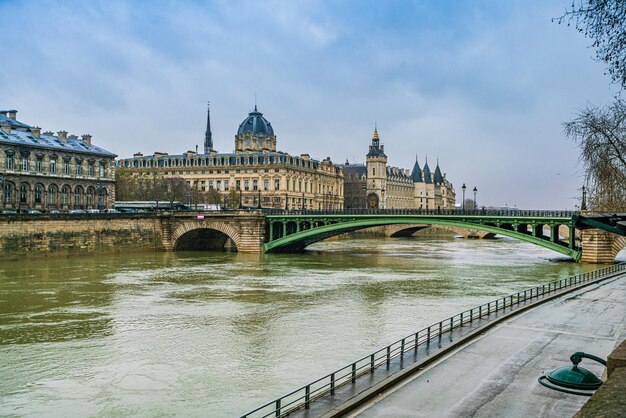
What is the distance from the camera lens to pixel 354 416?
44.3 ft

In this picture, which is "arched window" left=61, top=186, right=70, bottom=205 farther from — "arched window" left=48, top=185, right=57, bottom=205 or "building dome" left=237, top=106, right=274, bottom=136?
"building dome" left=237, top=106, right=274, bottom=136

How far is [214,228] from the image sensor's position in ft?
238

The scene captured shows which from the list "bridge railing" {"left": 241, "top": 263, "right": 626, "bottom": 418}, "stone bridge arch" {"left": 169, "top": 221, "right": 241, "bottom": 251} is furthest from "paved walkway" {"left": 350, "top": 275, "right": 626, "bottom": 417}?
"stone bridge arch" {"left": 169, "top": 221, "right": 241, "bottom": 251}

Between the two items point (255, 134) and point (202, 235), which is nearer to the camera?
point (202, 235)

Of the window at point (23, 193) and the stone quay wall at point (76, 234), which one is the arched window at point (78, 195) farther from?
the stone quay wall at point (76, 234)

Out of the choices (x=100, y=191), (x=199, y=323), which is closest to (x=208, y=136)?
(x=100, y=191)

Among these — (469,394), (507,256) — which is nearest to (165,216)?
(507,256)

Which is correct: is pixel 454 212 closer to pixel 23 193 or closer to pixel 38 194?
pixel 38 194

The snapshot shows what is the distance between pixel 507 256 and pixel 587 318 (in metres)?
45.3

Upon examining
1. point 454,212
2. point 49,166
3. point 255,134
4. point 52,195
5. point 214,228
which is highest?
point 255,134

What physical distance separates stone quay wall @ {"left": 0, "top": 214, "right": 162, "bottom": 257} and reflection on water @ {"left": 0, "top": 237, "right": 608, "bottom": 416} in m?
3.28

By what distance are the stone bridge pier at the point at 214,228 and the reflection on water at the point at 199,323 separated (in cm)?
1392

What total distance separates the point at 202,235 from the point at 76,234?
55.8 feet

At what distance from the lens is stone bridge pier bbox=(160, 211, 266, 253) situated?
70.8 meters
